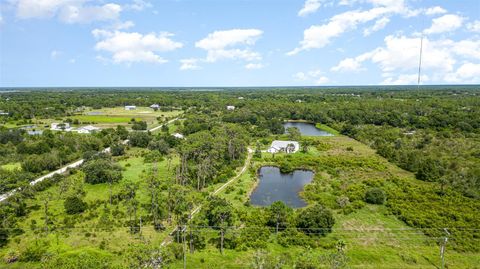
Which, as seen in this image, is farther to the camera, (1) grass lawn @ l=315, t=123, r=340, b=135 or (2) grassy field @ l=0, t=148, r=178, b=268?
(1) grass lawn @ l=315, t=123, r=340, b=135

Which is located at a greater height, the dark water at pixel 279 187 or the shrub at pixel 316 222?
the shrub at pixel 316 222

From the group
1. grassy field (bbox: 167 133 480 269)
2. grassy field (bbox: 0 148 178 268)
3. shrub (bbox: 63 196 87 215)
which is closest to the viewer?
grassy field (bbox: 167 133 480 269)

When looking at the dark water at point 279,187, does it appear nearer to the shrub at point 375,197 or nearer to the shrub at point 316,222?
the shrub at point 316,222

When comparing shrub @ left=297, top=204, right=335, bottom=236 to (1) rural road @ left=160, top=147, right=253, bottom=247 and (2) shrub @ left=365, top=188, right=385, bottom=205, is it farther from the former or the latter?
(1) rural road @ left=160, top=147, right=253, bottom=247

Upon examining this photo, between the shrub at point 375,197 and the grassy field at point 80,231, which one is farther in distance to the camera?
the shrub at point 375,197

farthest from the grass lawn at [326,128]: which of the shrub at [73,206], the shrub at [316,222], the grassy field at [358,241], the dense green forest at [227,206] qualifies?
the shrub at [73,206]

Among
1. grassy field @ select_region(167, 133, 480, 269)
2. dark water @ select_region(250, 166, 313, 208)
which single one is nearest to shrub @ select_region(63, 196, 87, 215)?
grassy field @ select_region(167, 133, 480, 269)

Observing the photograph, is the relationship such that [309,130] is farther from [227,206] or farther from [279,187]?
[227,206]

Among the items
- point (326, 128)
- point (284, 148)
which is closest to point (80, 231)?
point (284, 148)

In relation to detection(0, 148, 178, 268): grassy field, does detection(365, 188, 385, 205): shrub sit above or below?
above

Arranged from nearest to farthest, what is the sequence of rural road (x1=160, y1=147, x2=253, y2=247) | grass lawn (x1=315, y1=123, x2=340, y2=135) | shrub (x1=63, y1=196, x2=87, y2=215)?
rural road (x1=160, y1=147, x2=253, y2=247) < shrub (x1=63, y1=196, x2=87, y2=215) < grass lawn (x1=315, y1=123, x2=340, y2=135)
